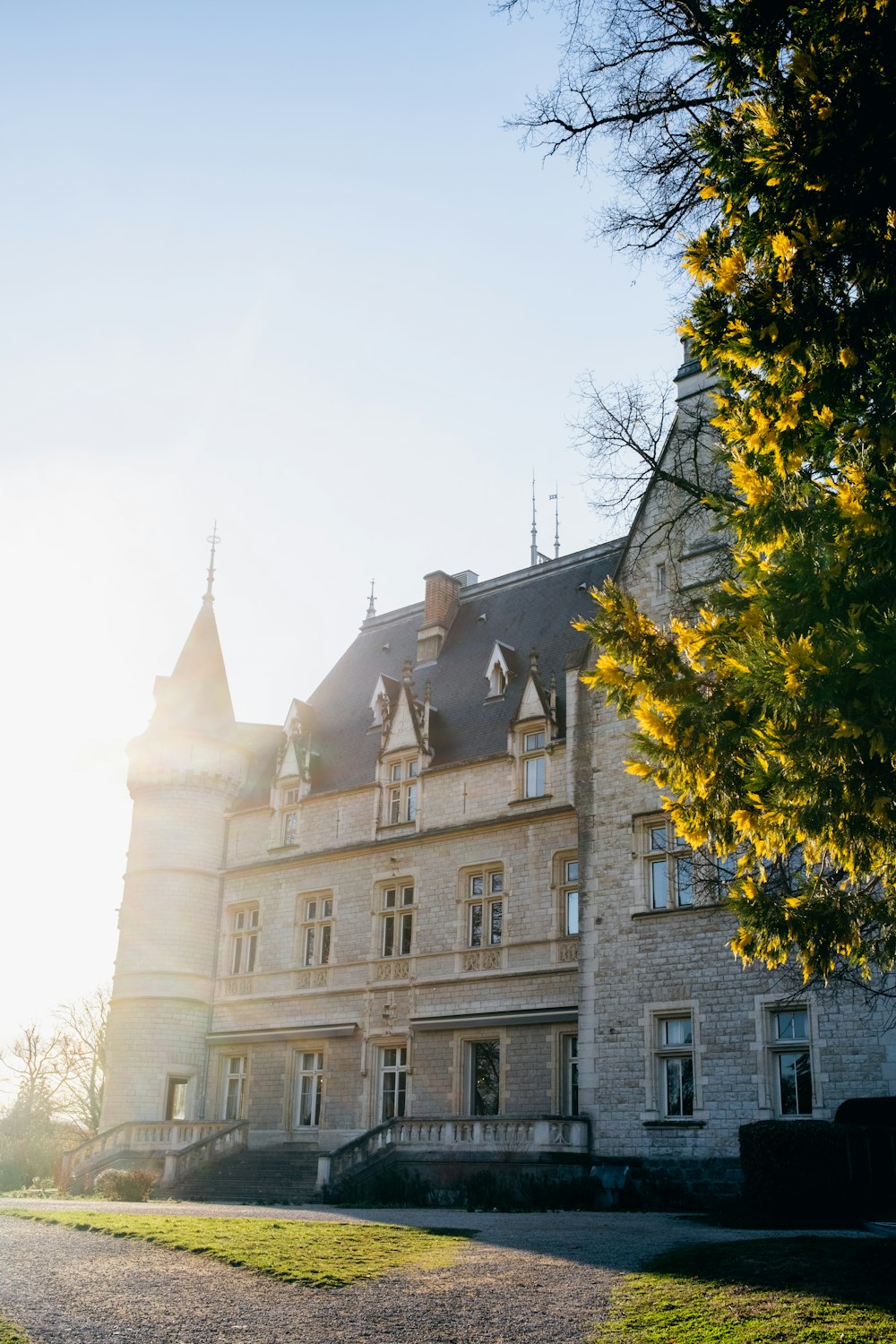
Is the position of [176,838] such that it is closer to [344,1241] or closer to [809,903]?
[344,1241]

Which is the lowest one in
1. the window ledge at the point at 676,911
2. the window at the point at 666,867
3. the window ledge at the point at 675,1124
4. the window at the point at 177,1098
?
the window ledge at the point at 675,1124

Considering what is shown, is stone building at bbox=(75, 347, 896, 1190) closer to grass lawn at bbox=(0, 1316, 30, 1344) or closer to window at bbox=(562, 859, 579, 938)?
window at bbox=(562, 859, 579, 938)

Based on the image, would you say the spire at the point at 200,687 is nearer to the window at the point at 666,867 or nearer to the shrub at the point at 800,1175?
the window at the point at 666,867

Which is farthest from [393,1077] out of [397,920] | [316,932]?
[316,932]

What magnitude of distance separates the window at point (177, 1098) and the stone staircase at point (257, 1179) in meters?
3.27

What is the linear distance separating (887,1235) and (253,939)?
1993 cm

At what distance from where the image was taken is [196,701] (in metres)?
32.1

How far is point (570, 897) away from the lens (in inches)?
945

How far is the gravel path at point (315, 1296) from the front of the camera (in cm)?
784

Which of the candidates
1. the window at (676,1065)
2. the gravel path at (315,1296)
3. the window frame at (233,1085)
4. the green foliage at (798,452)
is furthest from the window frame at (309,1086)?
the green foliage at (798,452)

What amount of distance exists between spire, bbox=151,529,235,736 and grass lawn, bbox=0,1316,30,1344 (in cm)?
2324

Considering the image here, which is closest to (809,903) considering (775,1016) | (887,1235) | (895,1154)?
(887,1235)

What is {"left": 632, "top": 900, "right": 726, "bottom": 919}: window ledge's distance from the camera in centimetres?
1997

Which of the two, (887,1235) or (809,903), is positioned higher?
(809,903)
